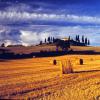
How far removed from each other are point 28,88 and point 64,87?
6.22 ft

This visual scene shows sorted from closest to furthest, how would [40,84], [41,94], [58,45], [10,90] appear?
[41,94] → [10,90] → [40,84] → [58,45]

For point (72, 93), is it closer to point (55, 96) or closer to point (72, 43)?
point (55, 96)

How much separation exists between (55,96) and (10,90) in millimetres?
2797

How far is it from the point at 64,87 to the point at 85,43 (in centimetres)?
12267

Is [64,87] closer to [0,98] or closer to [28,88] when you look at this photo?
[28,88]

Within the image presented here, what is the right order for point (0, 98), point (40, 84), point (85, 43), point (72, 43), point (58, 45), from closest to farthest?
point (0, 98)
point (40, 84)
point (58, 45)
point (72, 43)
point (85, 43)

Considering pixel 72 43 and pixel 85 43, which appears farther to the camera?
pixel 85 43

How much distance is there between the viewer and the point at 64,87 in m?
18.2

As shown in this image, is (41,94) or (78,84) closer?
(41,94)

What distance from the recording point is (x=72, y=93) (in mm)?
16031

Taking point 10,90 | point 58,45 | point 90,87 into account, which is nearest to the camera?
point 10,90

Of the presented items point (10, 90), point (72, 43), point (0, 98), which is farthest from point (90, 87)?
point (72, 43)

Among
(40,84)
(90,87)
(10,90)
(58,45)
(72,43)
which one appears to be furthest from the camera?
Result: (72,43)

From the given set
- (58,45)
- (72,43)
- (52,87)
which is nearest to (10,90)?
(52,87)
